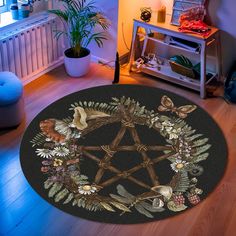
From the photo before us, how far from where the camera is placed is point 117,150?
8.79 feet

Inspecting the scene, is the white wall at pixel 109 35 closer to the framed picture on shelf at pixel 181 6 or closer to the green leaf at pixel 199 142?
the framed picture on shelf at pixel 181 6

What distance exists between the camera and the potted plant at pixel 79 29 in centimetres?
333

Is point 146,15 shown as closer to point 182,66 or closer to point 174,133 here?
point 182,66

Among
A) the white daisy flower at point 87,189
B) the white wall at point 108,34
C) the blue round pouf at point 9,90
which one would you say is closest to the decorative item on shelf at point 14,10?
the white wall at point 108,34

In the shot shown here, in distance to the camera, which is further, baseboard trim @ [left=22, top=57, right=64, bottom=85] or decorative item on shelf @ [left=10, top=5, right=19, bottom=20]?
baseboard trim @ [left=22, top=57, right=64, bottom=85]

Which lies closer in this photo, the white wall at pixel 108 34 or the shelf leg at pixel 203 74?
the shelf leg at pixel 203 74

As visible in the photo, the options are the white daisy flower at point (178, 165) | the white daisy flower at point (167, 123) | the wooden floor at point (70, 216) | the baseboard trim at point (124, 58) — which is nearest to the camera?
the wooden floor at point (70, 216)

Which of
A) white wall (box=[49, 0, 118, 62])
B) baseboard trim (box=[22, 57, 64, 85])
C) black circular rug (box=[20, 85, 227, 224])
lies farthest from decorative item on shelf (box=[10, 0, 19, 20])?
black circular rug (box=[20, 85, 227, 224])

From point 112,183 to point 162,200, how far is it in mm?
328

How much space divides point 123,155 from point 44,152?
0.54m

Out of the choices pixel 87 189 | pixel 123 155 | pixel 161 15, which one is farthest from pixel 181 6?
pixel 87 189

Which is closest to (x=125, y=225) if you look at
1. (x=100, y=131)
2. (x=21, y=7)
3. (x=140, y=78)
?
(x=100, y=131)

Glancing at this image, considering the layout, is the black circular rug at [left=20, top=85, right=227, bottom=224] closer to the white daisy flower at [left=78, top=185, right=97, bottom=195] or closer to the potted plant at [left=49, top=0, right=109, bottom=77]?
the white daisy flower at [left=78, top=185, right=97, bottom=195]

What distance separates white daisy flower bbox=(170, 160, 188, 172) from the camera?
8.34ft
